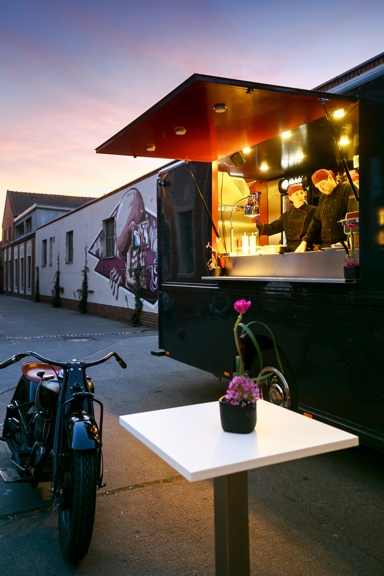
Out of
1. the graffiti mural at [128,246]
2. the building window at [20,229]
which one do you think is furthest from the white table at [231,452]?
the building window at [20,229]

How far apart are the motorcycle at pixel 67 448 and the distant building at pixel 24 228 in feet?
81.0

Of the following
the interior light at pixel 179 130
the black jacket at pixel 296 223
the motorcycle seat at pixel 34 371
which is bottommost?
the motorcycle seat at pixel 34 371

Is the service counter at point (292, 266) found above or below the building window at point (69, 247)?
below

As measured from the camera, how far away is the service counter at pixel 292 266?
4184 millimetres

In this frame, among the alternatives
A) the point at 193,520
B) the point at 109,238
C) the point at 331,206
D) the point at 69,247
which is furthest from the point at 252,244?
the point at 69,247

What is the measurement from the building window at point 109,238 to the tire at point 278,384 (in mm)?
12371

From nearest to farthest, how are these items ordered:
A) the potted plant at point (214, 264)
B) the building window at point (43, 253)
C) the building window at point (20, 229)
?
the potted plant at point (214, 264)
the building window at point (43, 253)
the building window at point (20, 229)

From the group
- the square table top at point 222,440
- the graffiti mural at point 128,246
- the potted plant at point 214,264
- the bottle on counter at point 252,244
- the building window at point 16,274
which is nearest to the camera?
the square table top at point 222,440

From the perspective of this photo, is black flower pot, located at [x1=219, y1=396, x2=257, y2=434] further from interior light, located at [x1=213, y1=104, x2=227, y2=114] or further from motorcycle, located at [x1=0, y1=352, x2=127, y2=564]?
interior light, located at [x1=213, y1=104, x2=227, y2=114]

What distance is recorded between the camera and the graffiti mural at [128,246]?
13703 mm

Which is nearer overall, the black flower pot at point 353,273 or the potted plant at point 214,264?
the black flower pot at point 353,273

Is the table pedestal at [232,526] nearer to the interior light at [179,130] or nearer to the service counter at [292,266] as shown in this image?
the service counter at [292,266]

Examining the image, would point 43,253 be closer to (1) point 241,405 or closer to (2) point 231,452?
(1) point 241,405

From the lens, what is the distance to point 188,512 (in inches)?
137
